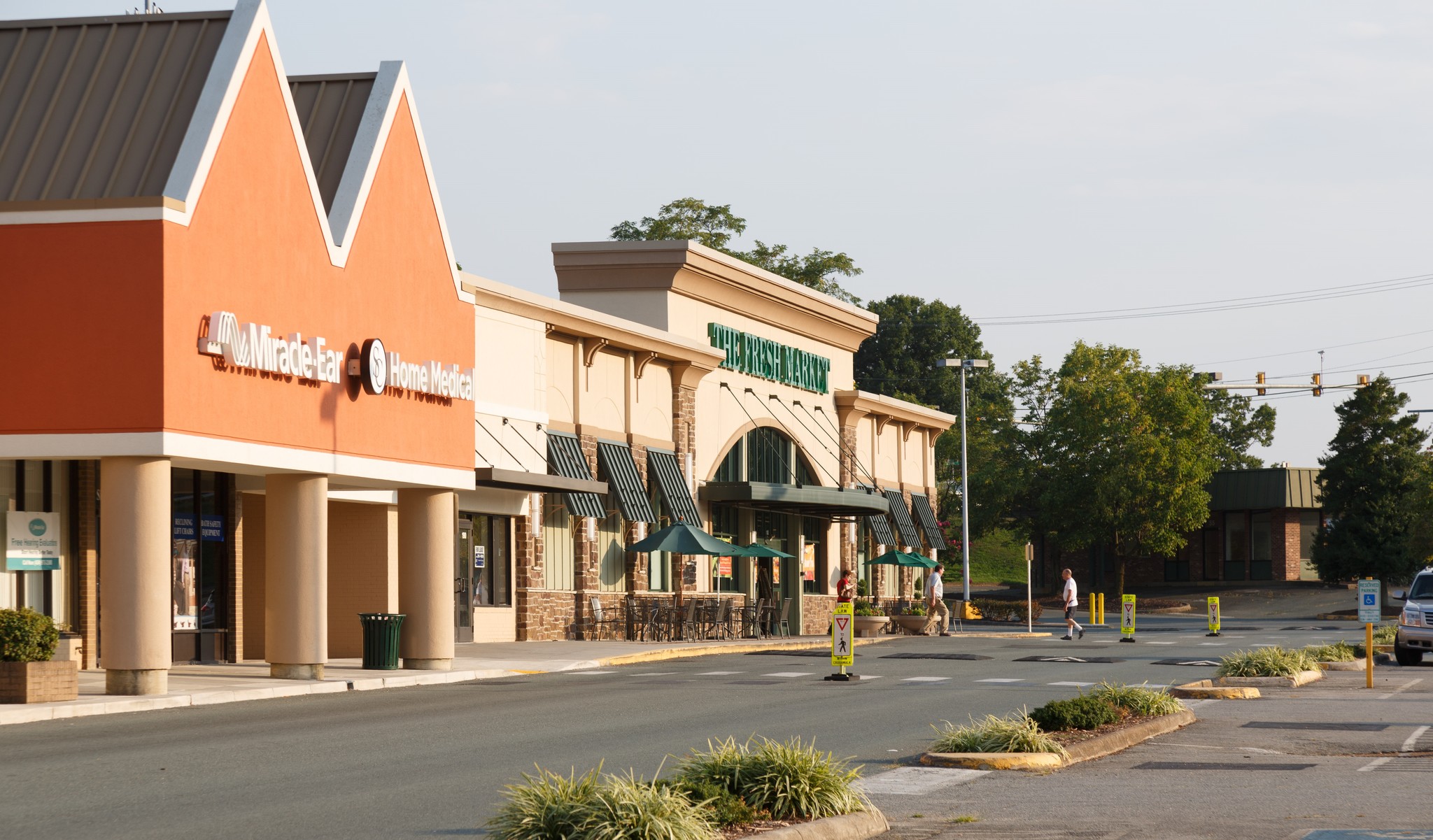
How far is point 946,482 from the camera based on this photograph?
298 feet

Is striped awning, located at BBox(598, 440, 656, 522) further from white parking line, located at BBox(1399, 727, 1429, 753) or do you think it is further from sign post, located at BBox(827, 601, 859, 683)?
white parking line, located at BBox(1399, 727, 1429, 753)

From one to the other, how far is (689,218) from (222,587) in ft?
176

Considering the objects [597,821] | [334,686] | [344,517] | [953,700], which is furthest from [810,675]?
[597,821]

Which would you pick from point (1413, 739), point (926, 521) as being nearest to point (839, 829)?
point (1413, 739)

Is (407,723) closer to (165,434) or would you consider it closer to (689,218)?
(165,434)

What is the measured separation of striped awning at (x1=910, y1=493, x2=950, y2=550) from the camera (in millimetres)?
64000

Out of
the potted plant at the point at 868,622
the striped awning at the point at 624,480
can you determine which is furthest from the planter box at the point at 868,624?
the striped awning at the point at 624,480

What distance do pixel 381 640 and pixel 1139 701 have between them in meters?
13.6

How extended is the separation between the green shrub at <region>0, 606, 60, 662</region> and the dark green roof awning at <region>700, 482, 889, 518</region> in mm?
26122

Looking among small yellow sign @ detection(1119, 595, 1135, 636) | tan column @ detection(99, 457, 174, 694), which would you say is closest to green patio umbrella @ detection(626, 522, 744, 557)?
small yellow sign @ detection(1119, 595, 1135, 636)

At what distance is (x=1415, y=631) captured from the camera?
32094mm

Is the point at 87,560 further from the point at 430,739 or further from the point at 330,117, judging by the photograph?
the point at 430,739

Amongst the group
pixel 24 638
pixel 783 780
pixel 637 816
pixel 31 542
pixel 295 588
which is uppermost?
pixel 31 542

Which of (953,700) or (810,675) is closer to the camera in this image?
(953,700)
